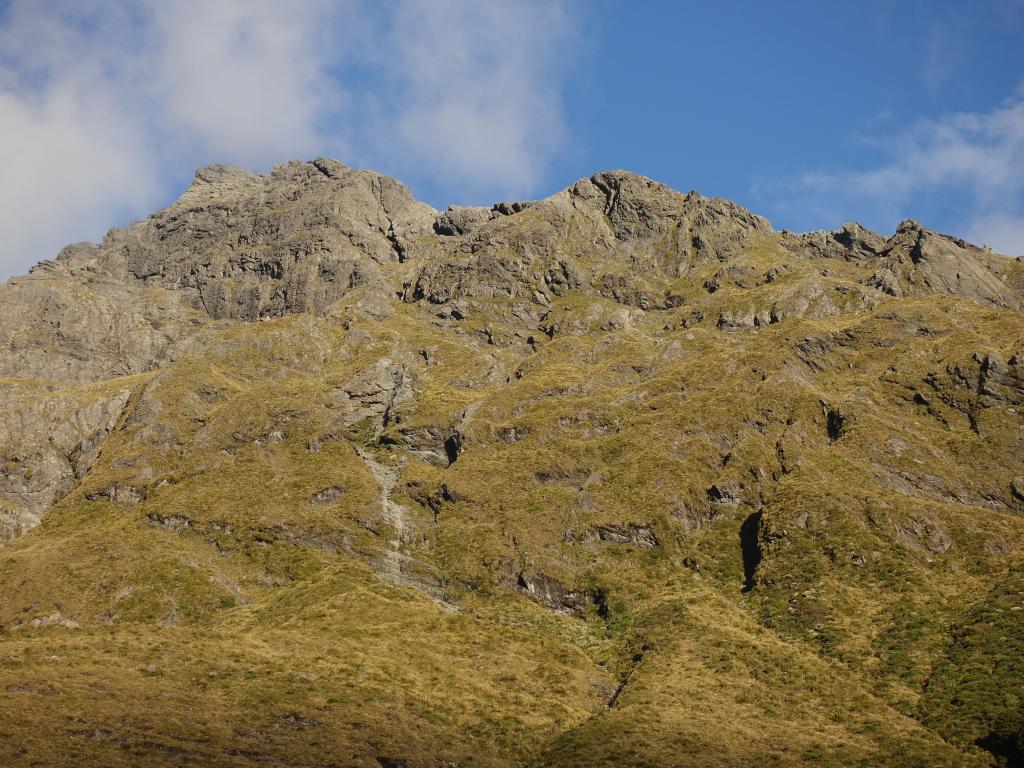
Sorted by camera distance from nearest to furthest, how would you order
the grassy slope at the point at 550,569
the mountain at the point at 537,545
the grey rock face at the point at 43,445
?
the grassy slope at the point at 550,569 < the mountain at the point at 537,545 < the grey rock face at the point at 43,445

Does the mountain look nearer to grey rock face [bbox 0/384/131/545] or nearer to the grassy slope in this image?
the grassy slope

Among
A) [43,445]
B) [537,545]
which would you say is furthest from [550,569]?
[43,445]

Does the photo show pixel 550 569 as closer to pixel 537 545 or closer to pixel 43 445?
pixel 537 545

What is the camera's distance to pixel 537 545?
98.4m

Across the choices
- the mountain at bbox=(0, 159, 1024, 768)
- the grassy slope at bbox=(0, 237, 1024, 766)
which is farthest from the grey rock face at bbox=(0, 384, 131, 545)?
the grassy slope at bbox=(0, 237, 1024, 766)

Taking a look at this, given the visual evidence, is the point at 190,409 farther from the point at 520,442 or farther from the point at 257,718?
the point at 257,718

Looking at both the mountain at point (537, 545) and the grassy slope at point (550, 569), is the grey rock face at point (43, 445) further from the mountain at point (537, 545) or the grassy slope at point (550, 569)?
the grassy slope at point (550, 569)

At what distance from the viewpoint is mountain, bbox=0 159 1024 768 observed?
59.9 metres

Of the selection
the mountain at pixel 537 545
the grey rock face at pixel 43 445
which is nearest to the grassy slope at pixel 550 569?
the mountain at pixel 537 545

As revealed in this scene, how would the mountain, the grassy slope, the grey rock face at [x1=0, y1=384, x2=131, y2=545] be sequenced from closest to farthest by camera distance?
the grassy slope < the mountain < the grey rock face at [x1=0, y1=384, x2=131, y2=545]

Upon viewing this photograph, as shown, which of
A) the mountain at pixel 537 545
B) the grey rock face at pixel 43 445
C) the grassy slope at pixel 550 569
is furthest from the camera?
the grey rock face at pixel 43 445

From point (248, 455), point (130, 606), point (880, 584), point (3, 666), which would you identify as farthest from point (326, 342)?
point (880, 584)

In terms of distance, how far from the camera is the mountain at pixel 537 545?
59.9m

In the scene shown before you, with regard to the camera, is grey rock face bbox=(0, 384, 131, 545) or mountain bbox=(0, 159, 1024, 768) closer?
mountain bbox=(0, 159, 1024, 768)
